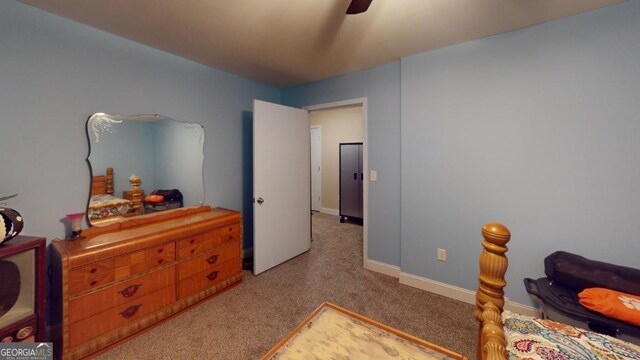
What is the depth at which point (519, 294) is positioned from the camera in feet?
6.57

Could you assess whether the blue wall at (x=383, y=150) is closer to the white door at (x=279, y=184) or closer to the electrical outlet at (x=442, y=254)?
the electrical outlet at (x=442, y=254)

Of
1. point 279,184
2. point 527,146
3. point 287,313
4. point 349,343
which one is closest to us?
point 349,343

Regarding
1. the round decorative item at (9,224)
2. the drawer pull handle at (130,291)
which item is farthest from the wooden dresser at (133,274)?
the round decorative item at (9,224)

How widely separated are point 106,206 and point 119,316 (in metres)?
0.88

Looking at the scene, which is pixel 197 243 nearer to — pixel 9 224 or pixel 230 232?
pixel 230 232

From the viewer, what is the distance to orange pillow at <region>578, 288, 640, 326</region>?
126cm

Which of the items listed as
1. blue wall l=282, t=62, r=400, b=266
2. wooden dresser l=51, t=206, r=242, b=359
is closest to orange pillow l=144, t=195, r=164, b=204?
wooden dresser l=51, t=206, r=242, b=359

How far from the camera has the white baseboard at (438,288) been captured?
1996 millimetres

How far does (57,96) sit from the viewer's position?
69.2 inches

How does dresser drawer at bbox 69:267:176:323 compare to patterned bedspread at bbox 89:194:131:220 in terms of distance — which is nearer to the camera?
dresser drawer at bbox 69:267:176:323

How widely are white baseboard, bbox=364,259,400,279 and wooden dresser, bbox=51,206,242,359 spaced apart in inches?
59.6

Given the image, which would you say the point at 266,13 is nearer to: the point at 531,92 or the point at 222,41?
the point at 222,41

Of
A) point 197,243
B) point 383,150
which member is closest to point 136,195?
point 197,243

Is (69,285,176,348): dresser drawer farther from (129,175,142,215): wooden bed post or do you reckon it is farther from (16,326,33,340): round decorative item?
(129,175,142,215): wooden bed post
